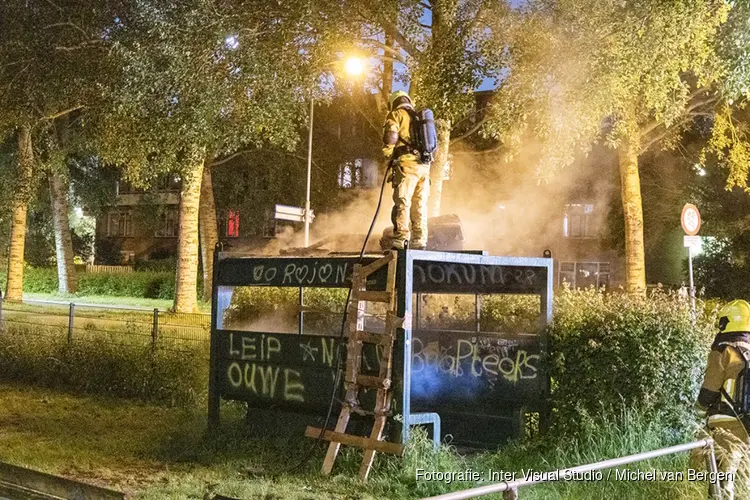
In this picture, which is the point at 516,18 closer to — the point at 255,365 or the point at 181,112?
the point at 181,112

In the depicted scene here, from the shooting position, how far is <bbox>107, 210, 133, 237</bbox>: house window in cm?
5306

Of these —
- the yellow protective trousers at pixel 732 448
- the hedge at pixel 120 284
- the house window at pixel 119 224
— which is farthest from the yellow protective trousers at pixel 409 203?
the house window at pixel 119 224

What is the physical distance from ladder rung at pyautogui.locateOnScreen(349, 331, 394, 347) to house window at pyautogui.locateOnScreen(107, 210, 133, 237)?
158 ft

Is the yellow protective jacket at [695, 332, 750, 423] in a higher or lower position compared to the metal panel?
lower

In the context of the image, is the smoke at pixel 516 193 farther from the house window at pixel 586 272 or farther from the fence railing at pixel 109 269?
the fence railing at pixel 109 269

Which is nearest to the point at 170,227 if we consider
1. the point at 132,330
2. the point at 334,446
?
the point at 132,330

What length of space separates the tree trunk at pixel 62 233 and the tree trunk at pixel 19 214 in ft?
10.1

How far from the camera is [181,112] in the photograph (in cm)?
1612

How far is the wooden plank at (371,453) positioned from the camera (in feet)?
22.0

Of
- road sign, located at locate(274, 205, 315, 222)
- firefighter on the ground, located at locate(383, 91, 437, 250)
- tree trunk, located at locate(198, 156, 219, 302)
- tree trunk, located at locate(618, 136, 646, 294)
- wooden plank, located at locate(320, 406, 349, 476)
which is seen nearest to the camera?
wooden plank, located at locate(320, 406, 349, 476)

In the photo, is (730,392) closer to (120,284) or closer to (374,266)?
(374,266)

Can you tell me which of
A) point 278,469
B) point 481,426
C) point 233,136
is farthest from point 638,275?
point 278,469

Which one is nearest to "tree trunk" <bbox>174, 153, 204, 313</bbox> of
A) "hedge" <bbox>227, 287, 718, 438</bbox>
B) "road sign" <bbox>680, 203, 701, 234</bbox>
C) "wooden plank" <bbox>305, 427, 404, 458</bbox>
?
"road sign" <bbox>680, 203, 701, 234</bbox>

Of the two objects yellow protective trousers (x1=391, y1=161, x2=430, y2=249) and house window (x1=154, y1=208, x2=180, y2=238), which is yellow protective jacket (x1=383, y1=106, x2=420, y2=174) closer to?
yellow protective trousers (x1=391, y1=161, x2=430, y2=249)
